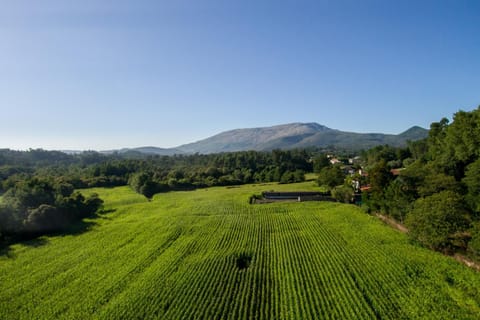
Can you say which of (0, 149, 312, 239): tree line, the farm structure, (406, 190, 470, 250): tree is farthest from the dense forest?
the farm structure

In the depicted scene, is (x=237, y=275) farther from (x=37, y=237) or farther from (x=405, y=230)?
(x=37, y=237)

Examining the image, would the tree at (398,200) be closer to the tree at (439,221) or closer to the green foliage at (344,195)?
the tree at (439,221)

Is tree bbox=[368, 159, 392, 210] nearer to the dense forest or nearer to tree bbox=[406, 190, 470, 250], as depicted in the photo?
the dense forest

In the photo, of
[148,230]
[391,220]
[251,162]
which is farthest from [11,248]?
[251,162]

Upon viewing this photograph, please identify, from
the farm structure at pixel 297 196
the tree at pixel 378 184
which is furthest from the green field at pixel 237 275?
the farm structure at pixel 297 196

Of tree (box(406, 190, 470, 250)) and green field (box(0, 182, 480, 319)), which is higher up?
tree (box(406, 190, 470, 250))

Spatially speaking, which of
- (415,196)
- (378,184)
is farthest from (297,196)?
(415,196)
